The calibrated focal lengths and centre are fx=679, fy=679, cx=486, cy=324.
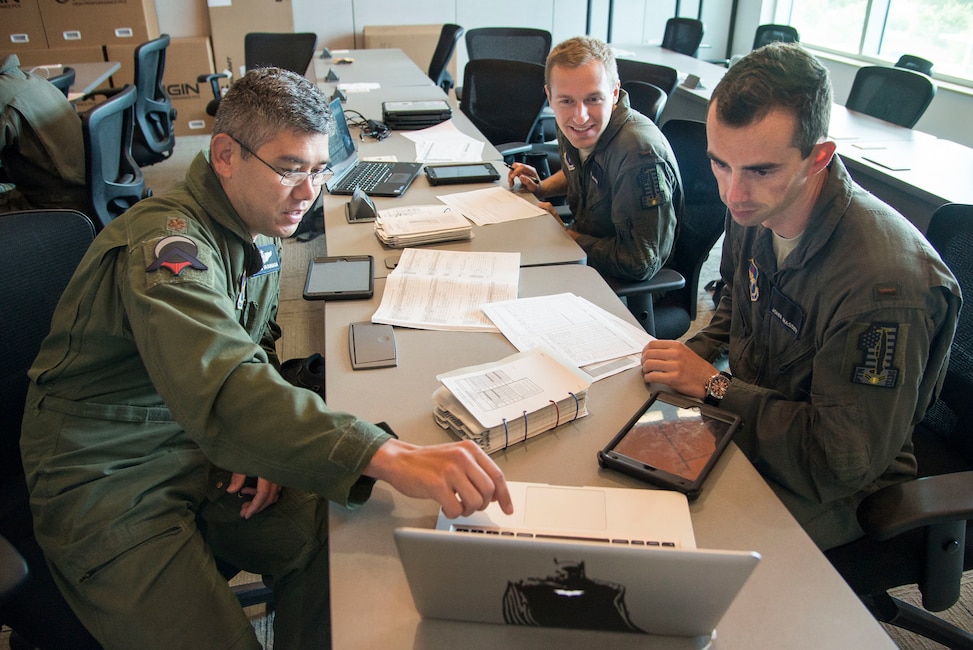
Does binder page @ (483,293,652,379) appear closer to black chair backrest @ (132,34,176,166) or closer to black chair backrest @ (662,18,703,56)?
black chair backrest @ (132,34,176,166)

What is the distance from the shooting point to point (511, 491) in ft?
3.19

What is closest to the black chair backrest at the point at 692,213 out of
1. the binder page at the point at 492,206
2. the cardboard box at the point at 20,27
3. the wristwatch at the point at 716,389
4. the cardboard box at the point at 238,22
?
the binder page at the point at 492,206

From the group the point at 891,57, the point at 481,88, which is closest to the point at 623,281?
the point at 481,88

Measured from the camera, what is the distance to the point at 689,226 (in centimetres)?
Result: 211

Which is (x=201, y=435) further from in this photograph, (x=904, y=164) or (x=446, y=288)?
(x=904, y=164)

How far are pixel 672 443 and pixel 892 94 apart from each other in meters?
3.19

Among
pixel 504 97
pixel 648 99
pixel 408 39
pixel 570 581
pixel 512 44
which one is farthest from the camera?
pixel 408 39

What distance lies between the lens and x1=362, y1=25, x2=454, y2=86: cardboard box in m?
6.05

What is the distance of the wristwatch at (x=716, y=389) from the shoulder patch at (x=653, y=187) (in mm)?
822

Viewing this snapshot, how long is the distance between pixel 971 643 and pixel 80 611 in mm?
1792

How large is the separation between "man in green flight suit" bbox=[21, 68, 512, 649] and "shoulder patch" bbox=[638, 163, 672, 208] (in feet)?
3.11

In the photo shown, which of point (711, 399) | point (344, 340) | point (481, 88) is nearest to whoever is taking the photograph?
point (711, 399)

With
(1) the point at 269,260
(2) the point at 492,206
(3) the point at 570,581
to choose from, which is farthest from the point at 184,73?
(3) the point at 570,581

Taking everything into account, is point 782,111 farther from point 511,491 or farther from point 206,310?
point 206,310
